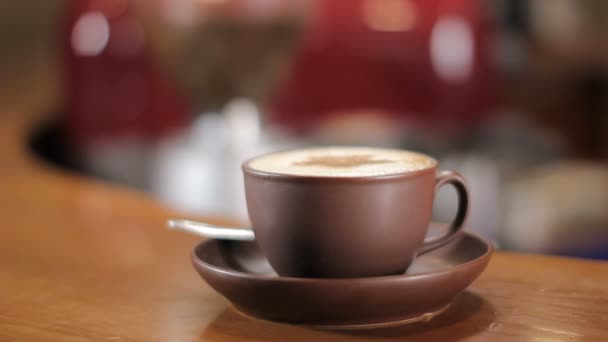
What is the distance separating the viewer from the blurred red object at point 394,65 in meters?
2.71

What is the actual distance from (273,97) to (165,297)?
2.07m

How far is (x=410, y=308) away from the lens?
0.51 metres

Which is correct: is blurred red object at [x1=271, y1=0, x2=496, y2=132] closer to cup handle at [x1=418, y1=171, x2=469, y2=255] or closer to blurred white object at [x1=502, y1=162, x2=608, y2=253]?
blurred white object at [x1=502, y1=162, x2=608, y2=253]

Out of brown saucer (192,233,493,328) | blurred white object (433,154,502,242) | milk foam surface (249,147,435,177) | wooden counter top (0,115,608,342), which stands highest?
milk foam surface (249,147,435,177)

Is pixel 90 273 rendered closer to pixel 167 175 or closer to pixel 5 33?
pixel 167 175

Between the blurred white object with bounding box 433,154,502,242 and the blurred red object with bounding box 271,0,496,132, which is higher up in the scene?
the blurred red object with bounding box 271,0,496,132

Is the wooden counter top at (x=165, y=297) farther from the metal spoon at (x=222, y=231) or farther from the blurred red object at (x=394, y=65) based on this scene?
the blurred red object at (x=394, y=65)

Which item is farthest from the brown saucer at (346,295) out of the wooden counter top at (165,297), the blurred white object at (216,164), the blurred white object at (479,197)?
the blurred white object at (479,197)

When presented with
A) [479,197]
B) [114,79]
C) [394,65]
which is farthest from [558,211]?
[114,79]

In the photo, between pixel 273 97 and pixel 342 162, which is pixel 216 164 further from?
pixel 342 162

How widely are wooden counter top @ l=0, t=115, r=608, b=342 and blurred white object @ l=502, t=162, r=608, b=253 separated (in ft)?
3.49

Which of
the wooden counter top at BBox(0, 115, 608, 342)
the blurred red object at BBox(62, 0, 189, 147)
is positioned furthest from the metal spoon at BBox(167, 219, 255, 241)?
the blurred red object at BBox(62, 0, 189, 147)

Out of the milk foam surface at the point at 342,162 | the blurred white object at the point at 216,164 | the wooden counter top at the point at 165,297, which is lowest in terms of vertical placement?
the blurred white object at the point at 216,164

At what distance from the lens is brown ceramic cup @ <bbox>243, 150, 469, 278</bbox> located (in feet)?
1.69
